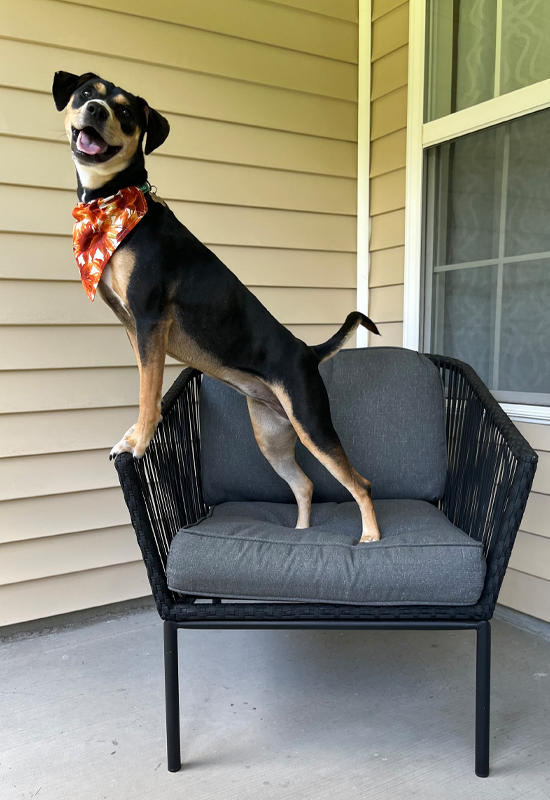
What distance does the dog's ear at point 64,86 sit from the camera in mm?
1506

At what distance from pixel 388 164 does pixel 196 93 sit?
0.85 metres

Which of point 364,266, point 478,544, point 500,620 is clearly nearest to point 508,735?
point 478,544

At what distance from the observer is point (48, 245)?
2111 mm

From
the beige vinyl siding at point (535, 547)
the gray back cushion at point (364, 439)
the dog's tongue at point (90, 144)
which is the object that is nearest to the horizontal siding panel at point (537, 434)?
the beige vinyl siding at point (535, 547)

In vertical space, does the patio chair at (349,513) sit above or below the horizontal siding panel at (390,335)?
below

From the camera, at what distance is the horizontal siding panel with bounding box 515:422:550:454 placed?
6.89 ft

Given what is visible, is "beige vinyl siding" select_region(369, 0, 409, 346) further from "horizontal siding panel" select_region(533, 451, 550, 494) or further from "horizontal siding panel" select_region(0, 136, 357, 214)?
"horizontal siding panel" select_region(533, 451, 550, 494)

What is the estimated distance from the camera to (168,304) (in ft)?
4.97

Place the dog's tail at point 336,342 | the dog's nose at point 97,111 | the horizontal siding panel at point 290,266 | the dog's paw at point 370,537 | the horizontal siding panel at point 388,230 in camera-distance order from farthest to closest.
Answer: the horizontal siding panel at point 388,230 < the horizontal siding panel at point 290,266 < the dog's tail at point 336,342 < the dog's paw at point 370,537 < the dog's nose at point 97,111

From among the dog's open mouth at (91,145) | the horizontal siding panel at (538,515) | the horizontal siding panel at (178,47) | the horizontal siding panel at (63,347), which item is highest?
the horizontal siding panel at (178,47)

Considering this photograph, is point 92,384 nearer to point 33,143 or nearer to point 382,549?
point 33,143

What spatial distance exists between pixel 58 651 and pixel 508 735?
1.44 metres

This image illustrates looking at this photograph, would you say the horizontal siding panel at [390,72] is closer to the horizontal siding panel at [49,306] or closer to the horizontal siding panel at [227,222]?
the horizontal siding panel at [227,222]

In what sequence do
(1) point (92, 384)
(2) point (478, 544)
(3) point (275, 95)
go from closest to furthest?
(2) point (478, 544)
(1) point (92, 384)
(3) point (275, 95)
